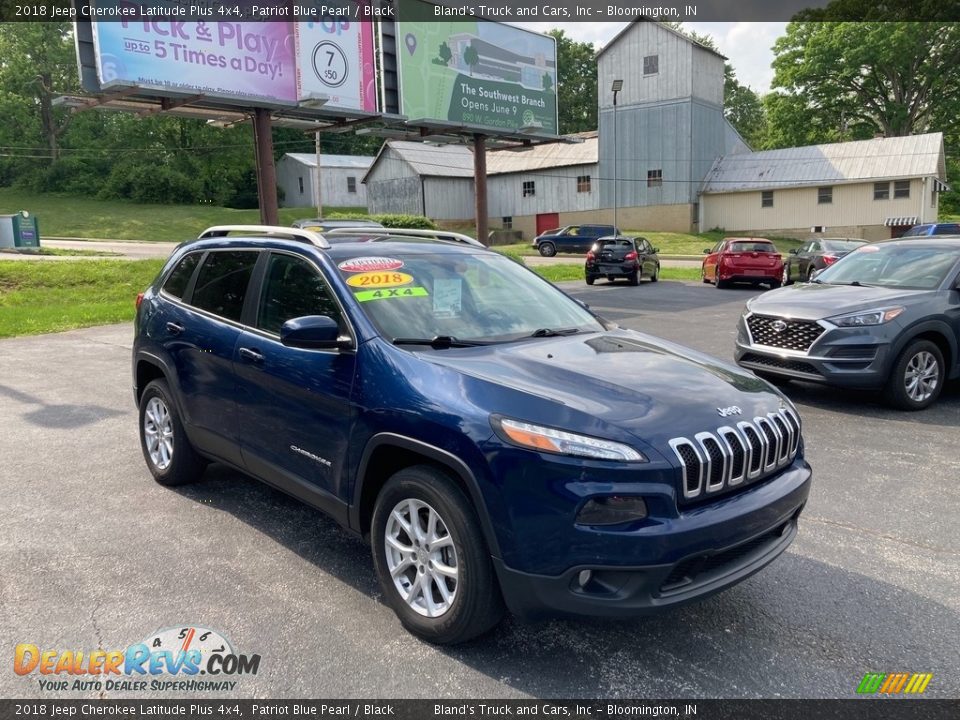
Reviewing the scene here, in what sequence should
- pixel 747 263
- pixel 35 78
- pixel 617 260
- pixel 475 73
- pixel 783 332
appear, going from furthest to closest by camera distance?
pixel 35 78
pixel 617 260
pixel 747 263
pixel 475 73
pixel 783 332

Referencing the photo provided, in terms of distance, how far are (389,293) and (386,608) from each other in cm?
156

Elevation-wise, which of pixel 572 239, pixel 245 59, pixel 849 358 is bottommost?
pixel 849 358

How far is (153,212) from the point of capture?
164 ft

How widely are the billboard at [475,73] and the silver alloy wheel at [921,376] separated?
14691 millimetres

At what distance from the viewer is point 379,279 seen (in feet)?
12.4

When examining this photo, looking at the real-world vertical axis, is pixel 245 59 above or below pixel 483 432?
above

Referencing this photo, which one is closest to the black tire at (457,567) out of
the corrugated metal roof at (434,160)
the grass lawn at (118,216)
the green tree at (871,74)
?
the grass lawn at (118,216)

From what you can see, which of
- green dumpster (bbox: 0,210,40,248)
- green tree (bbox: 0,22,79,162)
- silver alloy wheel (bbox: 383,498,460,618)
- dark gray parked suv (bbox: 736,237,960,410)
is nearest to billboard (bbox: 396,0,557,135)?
dark gray parked suv (bbox: 736,237,960,410)

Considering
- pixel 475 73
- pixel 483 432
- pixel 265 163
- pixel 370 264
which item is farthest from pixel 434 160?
pixel 483 432

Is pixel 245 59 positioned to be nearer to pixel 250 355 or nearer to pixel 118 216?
pixel 250 355

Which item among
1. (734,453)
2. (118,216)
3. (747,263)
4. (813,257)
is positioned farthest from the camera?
(118,216)

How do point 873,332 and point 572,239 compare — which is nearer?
point 873,332

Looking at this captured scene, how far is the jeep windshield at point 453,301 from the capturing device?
3592 mm

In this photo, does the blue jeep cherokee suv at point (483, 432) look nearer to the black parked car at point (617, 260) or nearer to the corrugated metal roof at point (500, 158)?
the black parked car at point (617, 260)
